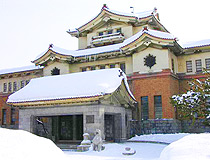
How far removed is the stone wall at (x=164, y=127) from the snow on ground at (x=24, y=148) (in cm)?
1637

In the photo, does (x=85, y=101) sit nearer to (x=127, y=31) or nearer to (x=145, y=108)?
(x=145, y=108)

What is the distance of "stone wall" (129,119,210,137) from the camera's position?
22734 millimetres

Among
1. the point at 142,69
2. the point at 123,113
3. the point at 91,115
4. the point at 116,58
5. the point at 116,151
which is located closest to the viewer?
the point at 116,151

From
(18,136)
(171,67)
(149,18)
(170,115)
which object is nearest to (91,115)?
(170,115)

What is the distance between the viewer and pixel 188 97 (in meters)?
16.2

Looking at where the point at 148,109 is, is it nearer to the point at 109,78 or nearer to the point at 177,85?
the point at 177,85

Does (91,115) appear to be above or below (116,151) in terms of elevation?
above

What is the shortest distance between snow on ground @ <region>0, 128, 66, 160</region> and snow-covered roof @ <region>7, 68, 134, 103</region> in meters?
10.5

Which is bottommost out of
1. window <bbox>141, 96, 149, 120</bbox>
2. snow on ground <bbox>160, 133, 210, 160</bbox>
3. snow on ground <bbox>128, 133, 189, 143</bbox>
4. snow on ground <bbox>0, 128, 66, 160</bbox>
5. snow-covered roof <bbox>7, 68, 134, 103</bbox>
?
snow on ground <bbox>128, 133, 189, 143</bbox>

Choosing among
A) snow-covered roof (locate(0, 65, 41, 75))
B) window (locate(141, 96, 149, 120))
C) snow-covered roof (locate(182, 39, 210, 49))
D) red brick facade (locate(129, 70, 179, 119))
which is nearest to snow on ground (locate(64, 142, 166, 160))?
red brick facade (locate(129, 70, 179, 119))

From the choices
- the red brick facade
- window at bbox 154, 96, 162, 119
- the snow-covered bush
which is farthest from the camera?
window at bbox 154, 96, 162, 119

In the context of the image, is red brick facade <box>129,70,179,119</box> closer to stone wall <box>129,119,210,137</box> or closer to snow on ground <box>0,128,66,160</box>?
stone wall <box>129,119,210,137</box>

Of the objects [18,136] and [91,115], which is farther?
[91,115]

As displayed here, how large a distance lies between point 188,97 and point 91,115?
6059mm
